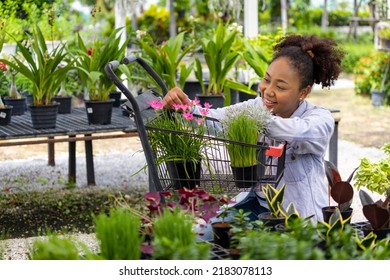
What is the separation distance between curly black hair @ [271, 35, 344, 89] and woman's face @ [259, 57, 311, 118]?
26 millimetres

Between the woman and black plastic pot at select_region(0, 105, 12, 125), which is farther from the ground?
the woman

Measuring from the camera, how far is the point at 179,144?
2426 mm

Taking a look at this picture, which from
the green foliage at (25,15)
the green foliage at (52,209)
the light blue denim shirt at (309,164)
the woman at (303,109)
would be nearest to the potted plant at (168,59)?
the green foliage at (52,209)

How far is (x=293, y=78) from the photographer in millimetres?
2752

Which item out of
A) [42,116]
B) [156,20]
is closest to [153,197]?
[42,116]

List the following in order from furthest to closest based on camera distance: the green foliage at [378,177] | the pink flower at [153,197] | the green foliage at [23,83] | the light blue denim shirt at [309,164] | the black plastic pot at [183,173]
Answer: the green foliage at [23,83] < the green foliage at [378,177] < the light blue denim shirt at [309,164] < the black plastic pot at [183,173] < the pink flower at [153,197]

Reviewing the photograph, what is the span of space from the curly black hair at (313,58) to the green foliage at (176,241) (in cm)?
129

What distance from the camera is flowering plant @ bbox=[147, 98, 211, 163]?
7.86 ft

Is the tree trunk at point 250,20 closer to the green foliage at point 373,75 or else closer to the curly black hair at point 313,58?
the green foliage at point 373,75

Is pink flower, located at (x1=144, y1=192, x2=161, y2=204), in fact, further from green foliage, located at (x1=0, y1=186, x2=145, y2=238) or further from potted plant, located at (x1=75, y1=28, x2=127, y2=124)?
potted plant, located at (x1=75, y1=28, x2=127, y2=124)

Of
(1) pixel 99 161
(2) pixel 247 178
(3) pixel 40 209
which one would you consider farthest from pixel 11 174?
(2) pixel 247 178

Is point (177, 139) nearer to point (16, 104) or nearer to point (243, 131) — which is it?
point (243, 131)

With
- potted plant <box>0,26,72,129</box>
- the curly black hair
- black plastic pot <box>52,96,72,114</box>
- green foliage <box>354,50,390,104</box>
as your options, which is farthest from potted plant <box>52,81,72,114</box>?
green foliage <box>354,50,390,104</box>

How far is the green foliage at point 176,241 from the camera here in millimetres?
1460
